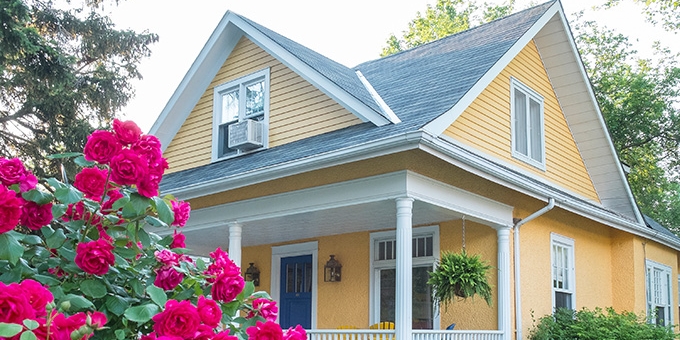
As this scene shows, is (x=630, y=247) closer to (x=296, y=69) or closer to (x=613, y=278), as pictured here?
(x=613, y=278)

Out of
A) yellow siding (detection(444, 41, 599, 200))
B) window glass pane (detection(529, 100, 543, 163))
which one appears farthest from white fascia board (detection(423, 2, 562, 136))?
window glass pane (detection(529, 100, 543, 163))

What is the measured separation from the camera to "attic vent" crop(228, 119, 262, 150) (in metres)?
10.3

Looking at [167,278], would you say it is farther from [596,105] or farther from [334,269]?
[596,105]

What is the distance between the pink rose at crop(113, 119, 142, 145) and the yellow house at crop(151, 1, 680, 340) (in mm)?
4492

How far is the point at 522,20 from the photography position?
10.9m

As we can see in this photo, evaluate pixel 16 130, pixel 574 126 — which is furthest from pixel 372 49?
pixel 574 126

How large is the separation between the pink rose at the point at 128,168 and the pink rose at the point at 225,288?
466mm

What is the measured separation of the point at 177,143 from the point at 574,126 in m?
7.17

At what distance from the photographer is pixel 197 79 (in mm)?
11828

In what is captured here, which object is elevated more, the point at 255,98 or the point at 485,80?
the point at 255,98

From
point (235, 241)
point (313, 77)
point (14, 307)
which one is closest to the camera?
point (14, 307)

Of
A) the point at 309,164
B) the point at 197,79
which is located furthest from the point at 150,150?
the point at 197,79

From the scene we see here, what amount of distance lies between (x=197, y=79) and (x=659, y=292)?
945cm

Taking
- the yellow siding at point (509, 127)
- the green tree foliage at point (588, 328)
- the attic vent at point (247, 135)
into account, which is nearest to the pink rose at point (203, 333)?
the yellow siding at point (509, 127)
